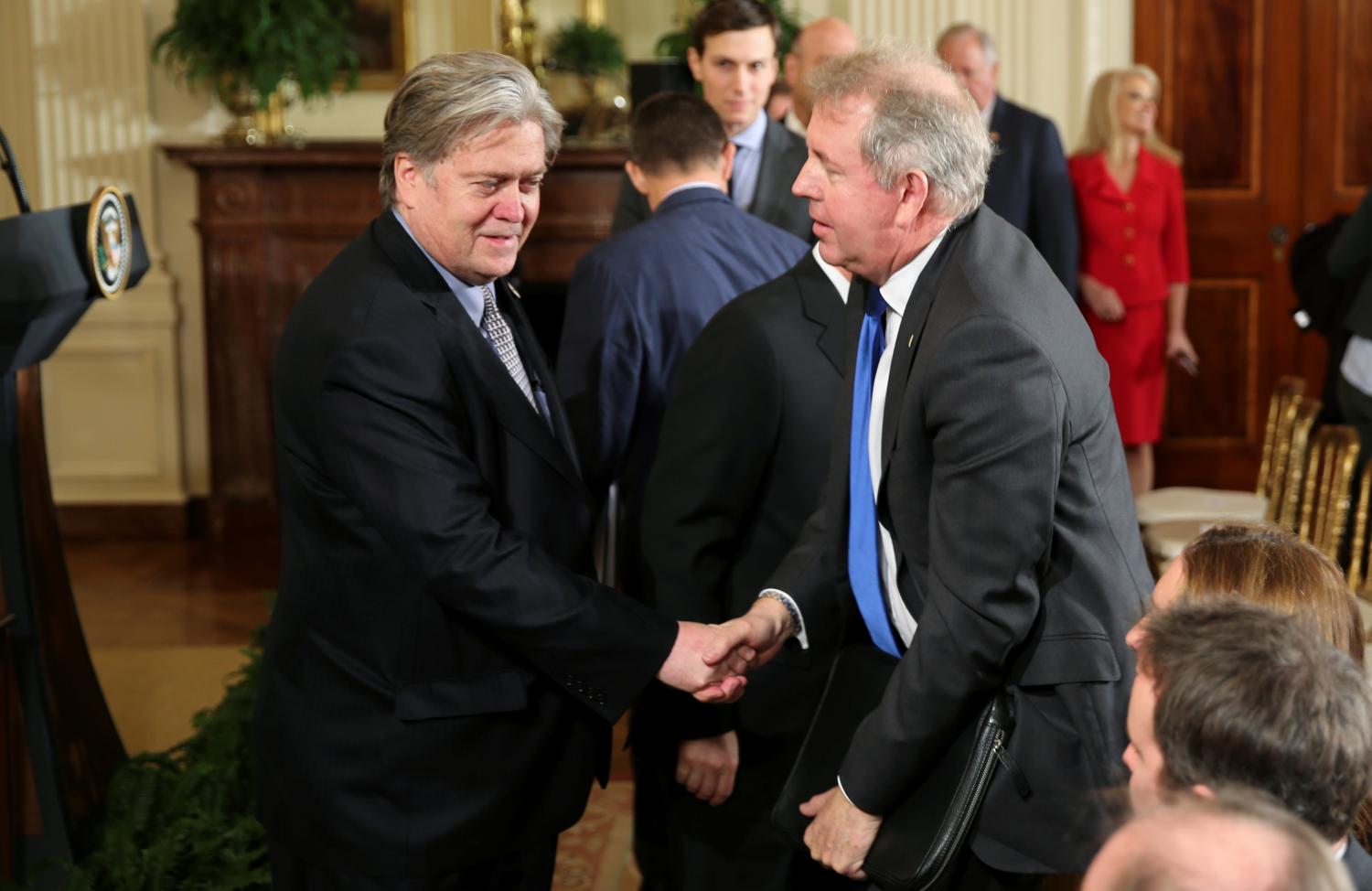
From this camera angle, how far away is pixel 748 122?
15.0ft

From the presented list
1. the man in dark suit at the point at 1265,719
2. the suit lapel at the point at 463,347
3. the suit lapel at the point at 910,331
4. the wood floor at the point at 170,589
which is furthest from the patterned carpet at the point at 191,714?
the man in dark suit at the point at 1265,719

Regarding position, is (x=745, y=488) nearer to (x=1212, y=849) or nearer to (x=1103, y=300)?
(x=1212, y=849)

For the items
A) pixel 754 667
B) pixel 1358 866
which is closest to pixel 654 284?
pixel 754 667

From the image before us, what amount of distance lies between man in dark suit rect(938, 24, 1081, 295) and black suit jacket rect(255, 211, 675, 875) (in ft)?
13.3

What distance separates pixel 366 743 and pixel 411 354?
0.55 m

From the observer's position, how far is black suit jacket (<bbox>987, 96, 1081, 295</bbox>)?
6113 millimetres

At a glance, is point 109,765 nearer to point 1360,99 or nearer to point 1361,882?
point 1361,882

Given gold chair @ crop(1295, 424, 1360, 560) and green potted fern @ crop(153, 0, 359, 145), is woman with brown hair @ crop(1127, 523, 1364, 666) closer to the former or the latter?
gold chair @ crop(1295, 424, 1360, 560)

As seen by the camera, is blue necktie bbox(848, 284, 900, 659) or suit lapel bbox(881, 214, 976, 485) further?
blue necktie bbox(848, 284, 900, 659)

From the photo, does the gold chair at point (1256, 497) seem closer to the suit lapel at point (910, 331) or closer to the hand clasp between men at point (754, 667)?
the hand clasp between men at point (754, 667)

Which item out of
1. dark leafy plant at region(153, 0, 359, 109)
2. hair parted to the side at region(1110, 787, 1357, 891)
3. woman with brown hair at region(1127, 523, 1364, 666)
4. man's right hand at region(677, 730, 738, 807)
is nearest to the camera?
hair parted to the side at region(1110, 787, 1357, 891)

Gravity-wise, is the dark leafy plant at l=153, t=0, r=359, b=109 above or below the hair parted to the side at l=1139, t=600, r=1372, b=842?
above

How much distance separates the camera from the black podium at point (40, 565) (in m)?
3.18

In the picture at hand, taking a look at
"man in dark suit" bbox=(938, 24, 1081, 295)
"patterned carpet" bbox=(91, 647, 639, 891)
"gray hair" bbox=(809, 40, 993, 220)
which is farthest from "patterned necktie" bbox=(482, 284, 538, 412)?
"man in dark suit" bbox=(938, 24, 1081, 295)
